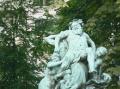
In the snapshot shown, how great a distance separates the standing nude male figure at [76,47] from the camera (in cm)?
1125

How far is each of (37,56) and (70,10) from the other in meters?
1.68

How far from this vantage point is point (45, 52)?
19078mm

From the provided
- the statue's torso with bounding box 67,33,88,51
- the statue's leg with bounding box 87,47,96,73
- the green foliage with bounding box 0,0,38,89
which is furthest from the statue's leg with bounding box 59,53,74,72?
the green foliage with bounding box 0,0,38,89

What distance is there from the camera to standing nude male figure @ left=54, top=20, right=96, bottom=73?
1125cm

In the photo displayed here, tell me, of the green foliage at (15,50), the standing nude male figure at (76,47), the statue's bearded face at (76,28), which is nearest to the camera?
the standing nude male figure at (76,47)

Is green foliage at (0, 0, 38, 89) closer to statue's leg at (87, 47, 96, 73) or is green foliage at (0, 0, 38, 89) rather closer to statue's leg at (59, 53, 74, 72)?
statue's leg at (59, 53, 74, 72)

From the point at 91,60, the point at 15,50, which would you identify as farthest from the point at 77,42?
the point at 15,50

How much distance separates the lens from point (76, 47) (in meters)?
11.5

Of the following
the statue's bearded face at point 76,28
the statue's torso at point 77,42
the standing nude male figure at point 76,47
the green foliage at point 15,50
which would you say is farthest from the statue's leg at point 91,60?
the green foliage at point 15,50

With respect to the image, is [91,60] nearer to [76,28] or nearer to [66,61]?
[66,61]

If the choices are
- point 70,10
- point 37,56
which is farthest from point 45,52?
point 70,10

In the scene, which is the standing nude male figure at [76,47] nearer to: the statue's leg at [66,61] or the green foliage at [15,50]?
the statue's leg at [66,61]

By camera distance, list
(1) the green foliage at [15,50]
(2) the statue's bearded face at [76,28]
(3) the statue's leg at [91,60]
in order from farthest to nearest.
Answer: (1) the green foliage at [15,50], (2) the statue's bearded face at [76,28], (3) the statue's leg at [91,60]

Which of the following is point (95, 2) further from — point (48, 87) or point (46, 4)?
point (48, 87)
